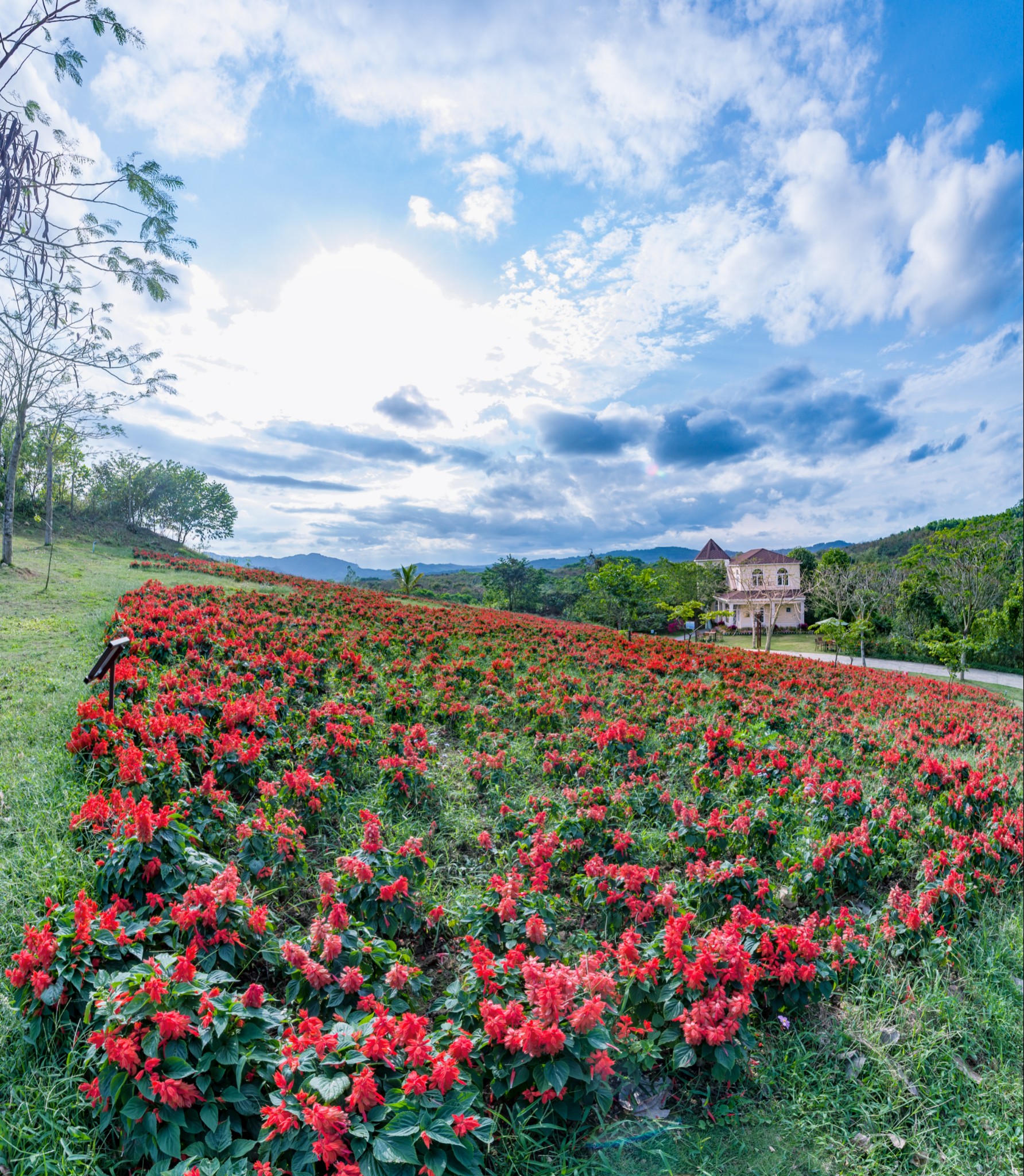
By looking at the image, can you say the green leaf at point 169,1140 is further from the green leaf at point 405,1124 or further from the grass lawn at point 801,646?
the grass lawn at point 801,646

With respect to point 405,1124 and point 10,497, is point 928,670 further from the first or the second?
point 10,497

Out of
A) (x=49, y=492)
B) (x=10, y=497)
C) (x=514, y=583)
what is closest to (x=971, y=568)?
(x=514, y=583)

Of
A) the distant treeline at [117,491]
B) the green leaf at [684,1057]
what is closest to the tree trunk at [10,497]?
the distant treeline at [117,491]

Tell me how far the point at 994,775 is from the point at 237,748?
747 cm

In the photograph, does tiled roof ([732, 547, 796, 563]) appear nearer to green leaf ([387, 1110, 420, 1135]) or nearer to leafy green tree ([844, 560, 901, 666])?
leafy green tree ([844, 560, 901, 666])

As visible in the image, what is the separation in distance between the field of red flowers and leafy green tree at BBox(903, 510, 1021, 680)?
20070 mm

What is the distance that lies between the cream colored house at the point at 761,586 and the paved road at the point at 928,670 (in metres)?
8.48

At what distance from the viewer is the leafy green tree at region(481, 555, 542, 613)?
38781 millimetres

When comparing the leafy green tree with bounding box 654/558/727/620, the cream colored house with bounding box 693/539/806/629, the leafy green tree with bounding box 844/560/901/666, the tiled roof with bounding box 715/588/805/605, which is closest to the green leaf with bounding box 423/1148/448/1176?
the leafy green tree with bounding box 844/560/901/666

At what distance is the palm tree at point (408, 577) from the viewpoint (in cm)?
3030

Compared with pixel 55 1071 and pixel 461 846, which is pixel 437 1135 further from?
pixel 461 846

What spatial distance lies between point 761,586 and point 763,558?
6.01m

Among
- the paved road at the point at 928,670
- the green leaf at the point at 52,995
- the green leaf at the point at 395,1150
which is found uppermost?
the green leaf at the point at 52,995

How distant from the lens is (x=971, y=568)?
77.3ft
